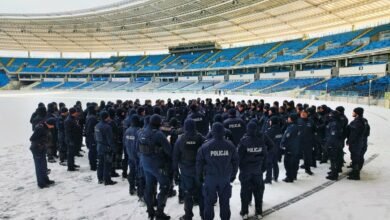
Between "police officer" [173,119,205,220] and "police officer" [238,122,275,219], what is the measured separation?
839 millimetres

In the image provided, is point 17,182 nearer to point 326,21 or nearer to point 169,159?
point 169,159

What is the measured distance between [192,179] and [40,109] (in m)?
5.75

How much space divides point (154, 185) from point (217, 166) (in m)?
1.51

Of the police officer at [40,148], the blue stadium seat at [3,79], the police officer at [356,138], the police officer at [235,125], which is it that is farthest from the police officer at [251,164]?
the blue stadium seat at [3,79]

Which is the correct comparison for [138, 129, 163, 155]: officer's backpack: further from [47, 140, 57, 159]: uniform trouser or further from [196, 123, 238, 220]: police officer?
[47, 140, 57, 159]: uniform trouser

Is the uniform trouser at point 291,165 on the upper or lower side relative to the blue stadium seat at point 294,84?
lower

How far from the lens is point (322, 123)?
868 cm

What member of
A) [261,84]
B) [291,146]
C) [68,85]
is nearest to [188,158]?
[291,146]

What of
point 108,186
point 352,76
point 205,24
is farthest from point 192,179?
point 205,24

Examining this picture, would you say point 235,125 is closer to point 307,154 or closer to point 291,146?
point 291,146

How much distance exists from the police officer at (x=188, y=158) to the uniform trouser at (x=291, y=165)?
2.99 m

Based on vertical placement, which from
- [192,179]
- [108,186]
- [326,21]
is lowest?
[108,186]

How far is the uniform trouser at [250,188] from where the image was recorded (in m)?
5.29

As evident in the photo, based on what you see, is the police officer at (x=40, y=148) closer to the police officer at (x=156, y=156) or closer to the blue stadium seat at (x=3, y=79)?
the police officer at (x=156, y=156)
